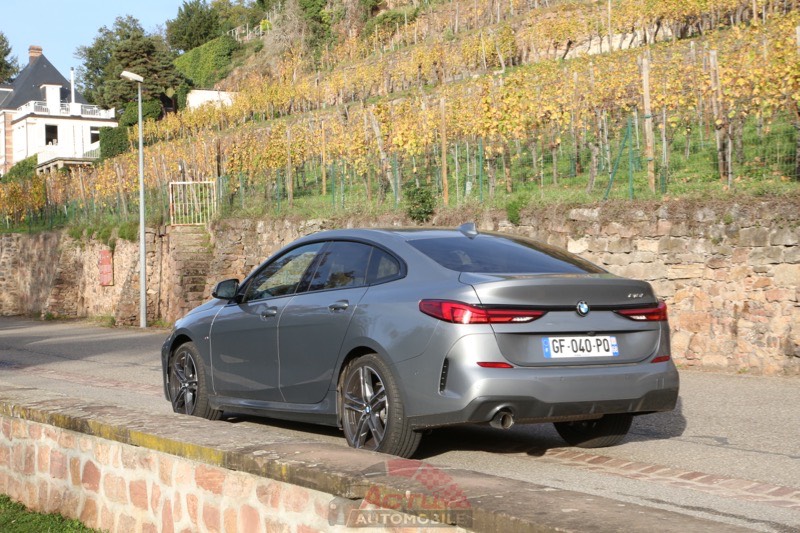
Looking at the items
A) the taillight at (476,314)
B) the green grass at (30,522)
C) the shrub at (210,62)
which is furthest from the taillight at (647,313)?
the shrub at (210,62)

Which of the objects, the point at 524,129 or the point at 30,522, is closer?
the point at 30,522

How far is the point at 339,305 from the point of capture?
7.53 m

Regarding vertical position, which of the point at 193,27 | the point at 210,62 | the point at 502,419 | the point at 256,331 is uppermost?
the point at 193,27

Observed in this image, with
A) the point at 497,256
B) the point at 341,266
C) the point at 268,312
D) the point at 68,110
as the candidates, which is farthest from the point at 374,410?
the point at 68,110

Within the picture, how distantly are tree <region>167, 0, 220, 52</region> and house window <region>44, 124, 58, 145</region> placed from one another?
14.2 metres

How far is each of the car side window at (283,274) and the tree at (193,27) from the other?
92399mm

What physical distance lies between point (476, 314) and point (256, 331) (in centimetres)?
243

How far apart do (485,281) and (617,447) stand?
7.11 ft

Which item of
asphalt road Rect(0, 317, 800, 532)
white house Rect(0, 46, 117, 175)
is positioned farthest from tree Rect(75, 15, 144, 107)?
asphalt road Rect(0, 317, 800, 532)

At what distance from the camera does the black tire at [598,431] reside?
7.89 meters

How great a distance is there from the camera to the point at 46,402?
7430 millimetres

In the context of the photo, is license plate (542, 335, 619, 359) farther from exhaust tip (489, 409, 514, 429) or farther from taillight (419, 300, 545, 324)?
exhaust tip (489, 409, 514, 429)

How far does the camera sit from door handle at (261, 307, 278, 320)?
8266 mm

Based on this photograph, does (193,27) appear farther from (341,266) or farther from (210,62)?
(341,266)
